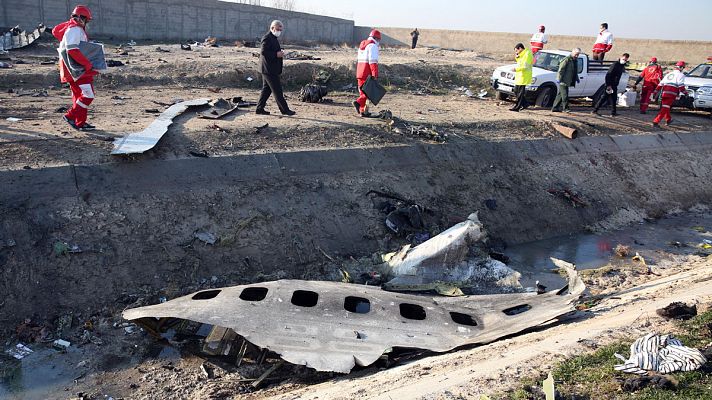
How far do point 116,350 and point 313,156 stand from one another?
179 inches

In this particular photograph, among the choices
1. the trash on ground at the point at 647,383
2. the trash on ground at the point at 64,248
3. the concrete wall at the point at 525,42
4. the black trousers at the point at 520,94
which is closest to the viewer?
the trash on ground at the point at 647,383

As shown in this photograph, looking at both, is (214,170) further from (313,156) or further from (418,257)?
(418,257)

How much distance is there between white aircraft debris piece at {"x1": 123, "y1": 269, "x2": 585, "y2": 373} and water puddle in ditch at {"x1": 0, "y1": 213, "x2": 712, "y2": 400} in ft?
2.77

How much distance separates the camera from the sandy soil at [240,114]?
8.16m

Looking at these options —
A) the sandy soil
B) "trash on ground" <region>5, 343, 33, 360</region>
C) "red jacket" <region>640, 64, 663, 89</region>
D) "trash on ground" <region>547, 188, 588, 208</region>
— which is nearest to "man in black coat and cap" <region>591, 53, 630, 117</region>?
the sandy soil

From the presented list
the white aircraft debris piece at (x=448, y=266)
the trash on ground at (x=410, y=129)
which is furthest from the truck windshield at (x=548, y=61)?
the white aircraft debris piece at (x=448, y=266)

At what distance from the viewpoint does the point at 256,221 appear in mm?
7719

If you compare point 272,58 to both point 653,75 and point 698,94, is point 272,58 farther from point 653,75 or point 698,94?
point 698,94

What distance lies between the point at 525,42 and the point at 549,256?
26.0 m

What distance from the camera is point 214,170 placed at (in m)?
8.09

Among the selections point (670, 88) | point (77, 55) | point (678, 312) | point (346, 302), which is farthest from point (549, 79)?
point (77, 55)

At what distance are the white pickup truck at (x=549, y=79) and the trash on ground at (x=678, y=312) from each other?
10.4 metres

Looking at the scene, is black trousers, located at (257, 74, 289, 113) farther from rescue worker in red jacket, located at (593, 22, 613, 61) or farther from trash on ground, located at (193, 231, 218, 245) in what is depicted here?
rescue worker in red jacket, located at (593, 22, 613, 61)

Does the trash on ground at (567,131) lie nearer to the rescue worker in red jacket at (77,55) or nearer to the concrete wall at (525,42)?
the rescue worker in red jacket at (77,55)
